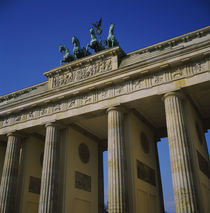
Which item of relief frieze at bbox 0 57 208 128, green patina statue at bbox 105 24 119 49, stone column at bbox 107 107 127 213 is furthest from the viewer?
green patina statue at bbox 105 24 119 49

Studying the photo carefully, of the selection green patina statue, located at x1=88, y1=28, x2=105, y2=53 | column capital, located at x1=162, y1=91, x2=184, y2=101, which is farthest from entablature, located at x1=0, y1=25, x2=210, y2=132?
green patina statue, located at x1=88, y1=28, x2=105, y2=53

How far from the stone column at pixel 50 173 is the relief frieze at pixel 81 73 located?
3674 mm

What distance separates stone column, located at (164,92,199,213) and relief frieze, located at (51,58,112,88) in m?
5.57

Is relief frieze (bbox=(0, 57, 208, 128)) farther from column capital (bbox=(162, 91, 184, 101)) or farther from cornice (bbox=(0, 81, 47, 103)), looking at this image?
cornice (bbox=(0, 81, 47, 103))

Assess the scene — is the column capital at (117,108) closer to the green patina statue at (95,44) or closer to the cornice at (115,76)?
the cornice at (115,76)

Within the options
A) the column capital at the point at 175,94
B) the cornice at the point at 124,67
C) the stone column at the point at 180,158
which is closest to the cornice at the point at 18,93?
the cornice at the point at 124,67

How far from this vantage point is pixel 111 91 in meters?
19.0

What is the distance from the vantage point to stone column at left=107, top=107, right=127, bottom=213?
15.6 metres

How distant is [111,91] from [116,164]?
5.16 meters

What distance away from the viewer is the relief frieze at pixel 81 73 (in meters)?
20.3

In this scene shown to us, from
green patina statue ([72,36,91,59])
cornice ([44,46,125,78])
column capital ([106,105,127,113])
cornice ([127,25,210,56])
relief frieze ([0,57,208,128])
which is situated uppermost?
green patina statue ([72,36,91,59])

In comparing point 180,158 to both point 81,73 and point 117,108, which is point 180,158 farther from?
point 81,73

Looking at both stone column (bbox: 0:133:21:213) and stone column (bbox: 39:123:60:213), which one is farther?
stone column (bbox: 0:133:21:213)

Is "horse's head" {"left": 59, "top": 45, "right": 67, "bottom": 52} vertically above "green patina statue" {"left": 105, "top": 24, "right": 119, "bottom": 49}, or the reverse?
"horse's head" {"left": 59, "top": 45, "right": 67, "bottom": 52}
